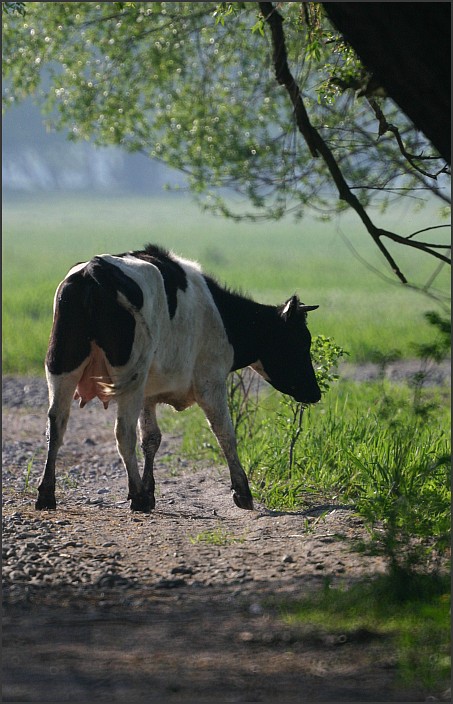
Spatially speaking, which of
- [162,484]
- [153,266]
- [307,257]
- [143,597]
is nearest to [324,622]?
[143,597]

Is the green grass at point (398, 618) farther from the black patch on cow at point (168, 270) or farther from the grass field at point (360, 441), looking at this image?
the black patch on cow at point (168, 270)

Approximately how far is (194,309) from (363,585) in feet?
11.6

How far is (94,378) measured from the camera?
839cm

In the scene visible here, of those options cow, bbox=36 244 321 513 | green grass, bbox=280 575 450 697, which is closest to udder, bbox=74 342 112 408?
cow, bbox=36 244 321 513

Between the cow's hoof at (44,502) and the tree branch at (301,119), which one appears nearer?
the tree branch at (301,119)

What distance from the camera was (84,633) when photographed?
6023 millimetres

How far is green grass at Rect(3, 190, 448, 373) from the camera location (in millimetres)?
21656

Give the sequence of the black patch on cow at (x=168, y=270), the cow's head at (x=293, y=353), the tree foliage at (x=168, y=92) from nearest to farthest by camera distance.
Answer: the black patch on cow at (x=168, y=270), the cow's head at (x=293, y=353), the tree foliage at (x=168, y=92)

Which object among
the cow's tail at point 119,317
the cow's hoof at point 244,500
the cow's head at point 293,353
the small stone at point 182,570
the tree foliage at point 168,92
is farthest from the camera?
the tree foliage at point 168,92

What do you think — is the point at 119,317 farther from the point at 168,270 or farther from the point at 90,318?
the point at 168,270

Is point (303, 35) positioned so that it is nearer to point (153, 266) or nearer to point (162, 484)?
point (153, 266)

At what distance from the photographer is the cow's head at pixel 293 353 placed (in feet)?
33.1

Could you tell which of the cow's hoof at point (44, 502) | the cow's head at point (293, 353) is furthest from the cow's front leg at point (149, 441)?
the cow's head at point (293, 353)

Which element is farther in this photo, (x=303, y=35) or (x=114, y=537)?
(x=303, y=35)
